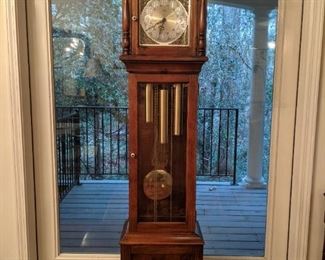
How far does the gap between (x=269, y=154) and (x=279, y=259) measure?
1.96 feet

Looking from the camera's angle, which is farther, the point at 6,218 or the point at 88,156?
the point at 88,156

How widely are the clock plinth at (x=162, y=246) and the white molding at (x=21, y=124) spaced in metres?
0.63

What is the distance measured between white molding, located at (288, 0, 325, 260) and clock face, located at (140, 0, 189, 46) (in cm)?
69

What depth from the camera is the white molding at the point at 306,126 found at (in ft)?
5.65

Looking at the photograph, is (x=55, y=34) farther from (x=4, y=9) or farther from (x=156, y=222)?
(x=156, y=222)

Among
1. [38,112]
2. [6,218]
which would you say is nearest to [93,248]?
[6,218]

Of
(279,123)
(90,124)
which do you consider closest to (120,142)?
(90,124)

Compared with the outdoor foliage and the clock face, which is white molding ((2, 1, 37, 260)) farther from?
the clock face

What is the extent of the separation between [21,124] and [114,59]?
59 cm

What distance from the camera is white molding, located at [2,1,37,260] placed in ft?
5.67

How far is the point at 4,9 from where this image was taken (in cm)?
171

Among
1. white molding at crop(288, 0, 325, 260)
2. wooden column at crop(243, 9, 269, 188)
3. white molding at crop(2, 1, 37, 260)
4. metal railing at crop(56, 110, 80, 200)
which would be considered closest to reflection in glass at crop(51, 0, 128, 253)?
metal railing at crop(56, 110, 80, 200)

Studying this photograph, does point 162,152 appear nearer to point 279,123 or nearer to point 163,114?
point 163,114

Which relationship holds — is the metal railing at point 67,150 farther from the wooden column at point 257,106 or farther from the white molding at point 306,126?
the white molding at point 306,126
